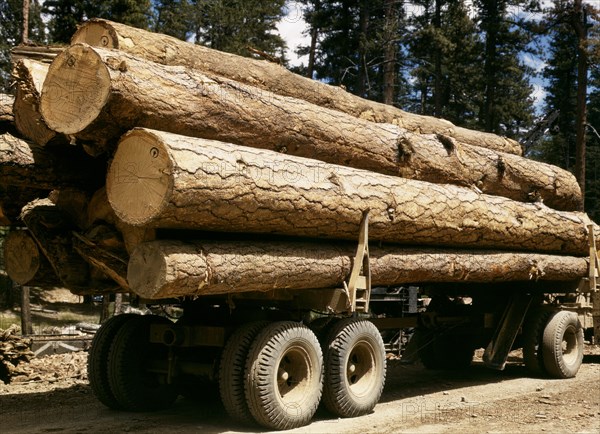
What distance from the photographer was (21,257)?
7840mm

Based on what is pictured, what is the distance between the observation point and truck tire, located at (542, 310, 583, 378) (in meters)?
10.9

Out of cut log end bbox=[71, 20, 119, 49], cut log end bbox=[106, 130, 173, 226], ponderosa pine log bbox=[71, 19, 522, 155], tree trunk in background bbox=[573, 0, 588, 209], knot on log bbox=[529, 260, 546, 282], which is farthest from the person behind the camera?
tree trunk in background bbox=[573, 0, 588, 209]

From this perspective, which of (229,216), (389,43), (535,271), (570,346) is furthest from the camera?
(389,43)

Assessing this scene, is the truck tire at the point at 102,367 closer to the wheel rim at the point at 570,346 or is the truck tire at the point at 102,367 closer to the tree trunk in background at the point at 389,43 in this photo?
the wheel rim at the point at 570,346

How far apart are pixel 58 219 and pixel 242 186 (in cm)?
232

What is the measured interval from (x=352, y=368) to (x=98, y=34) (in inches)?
176

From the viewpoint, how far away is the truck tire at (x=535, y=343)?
1103 cm

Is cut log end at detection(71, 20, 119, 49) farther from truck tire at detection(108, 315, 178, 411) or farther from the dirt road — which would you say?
the dirt road

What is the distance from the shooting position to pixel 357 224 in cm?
766

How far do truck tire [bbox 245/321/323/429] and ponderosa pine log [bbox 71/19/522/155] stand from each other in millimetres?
2840

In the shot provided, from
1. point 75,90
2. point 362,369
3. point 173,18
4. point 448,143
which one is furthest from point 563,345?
point 173,18

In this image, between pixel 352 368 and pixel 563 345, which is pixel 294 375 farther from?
pixel 563 345

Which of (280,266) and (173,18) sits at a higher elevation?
(173,18)

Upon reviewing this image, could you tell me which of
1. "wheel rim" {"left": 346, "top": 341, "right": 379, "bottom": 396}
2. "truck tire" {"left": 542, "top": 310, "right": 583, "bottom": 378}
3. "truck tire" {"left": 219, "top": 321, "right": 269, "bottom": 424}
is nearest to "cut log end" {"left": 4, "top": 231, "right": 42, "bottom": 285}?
"truck tire" {"left": 219, "top": 321, "right": 269, "bottom": 424}
